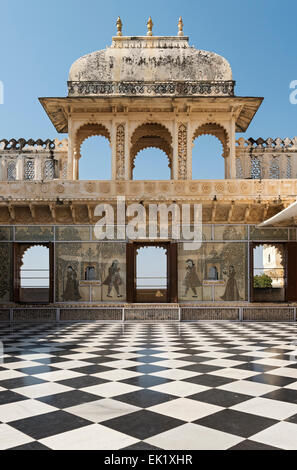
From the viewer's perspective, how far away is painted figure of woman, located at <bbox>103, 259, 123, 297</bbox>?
12.8 meters

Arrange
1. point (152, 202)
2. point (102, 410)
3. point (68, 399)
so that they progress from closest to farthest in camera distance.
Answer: point (102, 410) < point (68, 399) < point (152, 202)

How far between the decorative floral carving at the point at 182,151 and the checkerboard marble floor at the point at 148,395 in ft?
20.4

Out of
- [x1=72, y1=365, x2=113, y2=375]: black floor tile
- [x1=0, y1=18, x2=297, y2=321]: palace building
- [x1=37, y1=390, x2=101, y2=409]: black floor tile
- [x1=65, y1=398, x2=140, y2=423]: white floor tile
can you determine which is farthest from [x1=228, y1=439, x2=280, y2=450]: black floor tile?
[x1=0, y1=18, x2=297, y2=321]: palace building

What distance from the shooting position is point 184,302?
12.7m

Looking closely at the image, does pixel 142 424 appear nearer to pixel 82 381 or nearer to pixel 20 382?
pixel 82 381

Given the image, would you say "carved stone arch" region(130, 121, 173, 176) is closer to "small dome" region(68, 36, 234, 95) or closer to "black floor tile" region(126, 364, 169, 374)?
"small dome" region(68, 36, 234, 95)

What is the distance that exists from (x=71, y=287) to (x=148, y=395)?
898 cm

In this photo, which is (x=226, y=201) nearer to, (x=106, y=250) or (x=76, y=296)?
(x=106, y=250)

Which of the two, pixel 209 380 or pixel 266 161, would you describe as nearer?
pixel 209 380

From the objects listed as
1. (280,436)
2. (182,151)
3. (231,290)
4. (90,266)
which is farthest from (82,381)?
Result: (182,151)

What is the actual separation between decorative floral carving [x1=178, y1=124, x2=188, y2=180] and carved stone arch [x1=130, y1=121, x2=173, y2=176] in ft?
4.91

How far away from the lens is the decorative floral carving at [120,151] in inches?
509

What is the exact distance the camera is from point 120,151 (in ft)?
42.9

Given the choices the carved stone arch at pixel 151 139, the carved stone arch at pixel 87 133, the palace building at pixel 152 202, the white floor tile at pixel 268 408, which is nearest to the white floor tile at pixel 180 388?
the white floor tile at pixel 268 408
